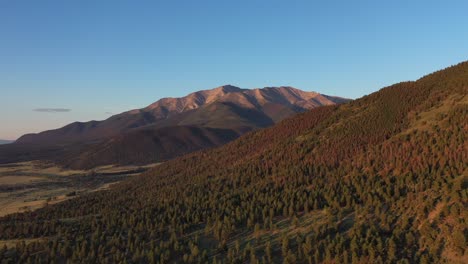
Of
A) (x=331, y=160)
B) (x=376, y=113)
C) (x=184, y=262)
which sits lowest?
(x=184, y=262)

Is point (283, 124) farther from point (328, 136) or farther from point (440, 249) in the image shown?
point (440, 249)

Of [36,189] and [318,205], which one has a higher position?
[36,189]

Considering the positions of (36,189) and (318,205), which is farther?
(36,189)

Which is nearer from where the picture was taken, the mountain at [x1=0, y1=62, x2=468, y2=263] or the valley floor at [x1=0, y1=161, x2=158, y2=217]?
the mountain at [x1=0, y1=62, x2=468, y2=263]

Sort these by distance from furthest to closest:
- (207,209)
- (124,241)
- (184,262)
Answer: (207,209) → (124,241) → (184,262)

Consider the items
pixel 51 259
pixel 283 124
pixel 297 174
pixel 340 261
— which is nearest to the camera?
pixel 340 261

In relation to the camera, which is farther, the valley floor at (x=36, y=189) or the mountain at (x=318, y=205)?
the valley floor at (x=36, y=189)

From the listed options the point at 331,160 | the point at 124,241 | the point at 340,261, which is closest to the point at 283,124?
the point at 331,160

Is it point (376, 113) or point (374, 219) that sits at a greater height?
point (376, 113)
